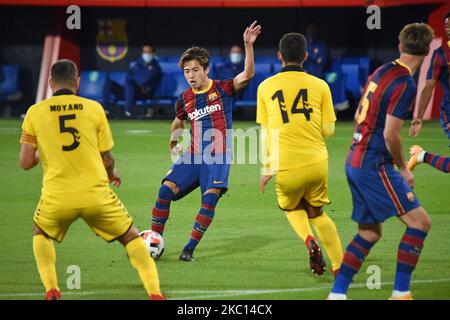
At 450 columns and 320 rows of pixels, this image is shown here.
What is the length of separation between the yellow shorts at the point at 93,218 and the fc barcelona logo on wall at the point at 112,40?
19.7 metres

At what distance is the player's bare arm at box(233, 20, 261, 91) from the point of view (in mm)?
8289

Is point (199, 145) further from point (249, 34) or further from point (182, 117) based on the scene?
point (249, 34)

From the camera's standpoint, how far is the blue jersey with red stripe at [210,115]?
9.06 m

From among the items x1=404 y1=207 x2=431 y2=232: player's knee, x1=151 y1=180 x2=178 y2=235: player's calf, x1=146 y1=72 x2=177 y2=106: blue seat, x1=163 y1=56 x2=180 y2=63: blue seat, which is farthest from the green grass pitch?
x1=163 y1=56 x2=180 y2=63: blue seat

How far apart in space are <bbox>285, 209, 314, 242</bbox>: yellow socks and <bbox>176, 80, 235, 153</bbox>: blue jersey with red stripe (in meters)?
1.25

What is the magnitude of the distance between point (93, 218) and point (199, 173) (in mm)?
2502

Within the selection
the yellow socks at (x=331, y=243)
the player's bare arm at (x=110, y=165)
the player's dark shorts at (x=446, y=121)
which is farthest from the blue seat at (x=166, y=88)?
the player's bare arm at (x=110, y=165)

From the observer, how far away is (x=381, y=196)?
22.2 ft

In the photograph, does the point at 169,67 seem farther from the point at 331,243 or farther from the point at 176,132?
the point at 331,243

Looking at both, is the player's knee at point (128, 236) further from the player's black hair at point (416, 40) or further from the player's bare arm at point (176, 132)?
the player's bare arm at point (176, 132)

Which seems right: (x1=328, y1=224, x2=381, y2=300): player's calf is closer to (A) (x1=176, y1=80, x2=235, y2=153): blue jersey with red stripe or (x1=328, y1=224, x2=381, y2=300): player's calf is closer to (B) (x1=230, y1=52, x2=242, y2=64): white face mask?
(A) (x1=176, y1=80, x2=235, y2=153): blue jersey with red stripe

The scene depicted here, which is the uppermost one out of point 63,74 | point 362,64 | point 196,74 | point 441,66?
point 63,74

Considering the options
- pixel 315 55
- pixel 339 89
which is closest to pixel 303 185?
pixel 315 55

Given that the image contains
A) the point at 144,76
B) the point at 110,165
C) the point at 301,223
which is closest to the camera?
the point at 110,165
